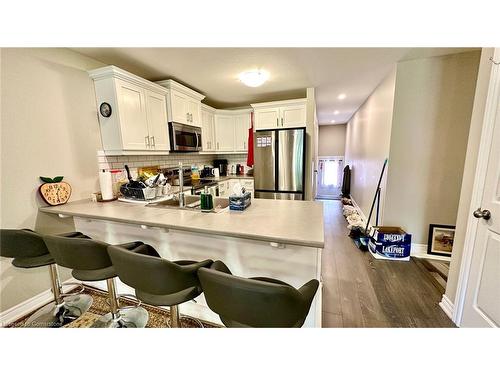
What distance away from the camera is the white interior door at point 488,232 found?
1.21 metres

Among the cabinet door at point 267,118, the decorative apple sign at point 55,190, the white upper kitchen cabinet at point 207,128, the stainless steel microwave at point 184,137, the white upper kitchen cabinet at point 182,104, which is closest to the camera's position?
the decorative apple sign at point 55,190

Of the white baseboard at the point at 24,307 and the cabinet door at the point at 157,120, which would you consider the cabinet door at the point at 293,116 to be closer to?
the cabinet door at the point at 157,120

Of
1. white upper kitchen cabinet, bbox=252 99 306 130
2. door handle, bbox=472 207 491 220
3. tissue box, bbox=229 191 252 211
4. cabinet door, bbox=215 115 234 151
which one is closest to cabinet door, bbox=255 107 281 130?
white upper kitchen cabinet, bbox=252 99 306 130

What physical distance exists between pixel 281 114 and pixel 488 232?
2830 mm

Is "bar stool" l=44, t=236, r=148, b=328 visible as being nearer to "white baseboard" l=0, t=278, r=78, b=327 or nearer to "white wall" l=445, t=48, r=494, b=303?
"white baseboard" l=0, t=278, r=78, b=327

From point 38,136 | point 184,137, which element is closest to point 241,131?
point 184,137

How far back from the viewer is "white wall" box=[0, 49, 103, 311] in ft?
5.16

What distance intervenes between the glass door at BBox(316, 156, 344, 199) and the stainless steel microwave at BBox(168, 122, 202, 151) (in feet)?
16.5

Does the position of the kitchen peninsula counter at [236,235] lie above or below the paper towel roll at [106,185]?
below

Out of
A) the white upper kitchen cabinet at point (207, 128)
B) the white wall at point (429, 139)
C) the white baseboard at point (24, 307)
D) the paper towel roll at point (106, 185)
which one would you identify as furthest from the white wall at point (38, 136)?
the white wall at point (429, 139)
